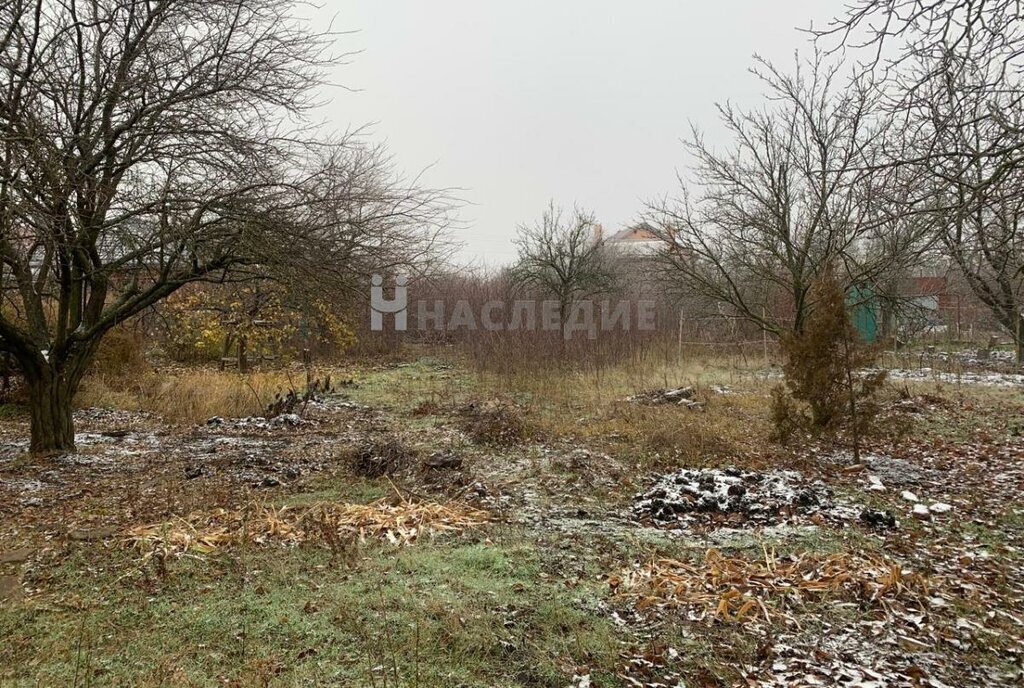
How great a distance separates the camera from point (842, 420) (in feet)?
24.0

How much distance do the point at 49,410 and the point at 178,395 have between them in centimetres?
446

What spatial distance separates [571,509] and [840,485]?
2659 mm

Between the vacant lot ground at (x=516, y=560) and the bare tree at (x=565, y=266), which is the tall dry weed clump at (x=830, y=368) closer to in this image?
the vacant lot ground at (x=516, y=560)

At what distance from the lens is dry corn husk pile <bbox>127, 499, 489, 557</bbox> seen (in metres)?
4.51

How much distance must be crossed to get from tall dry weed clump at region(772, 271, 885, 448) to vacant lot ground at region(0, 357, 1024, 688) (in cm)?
33

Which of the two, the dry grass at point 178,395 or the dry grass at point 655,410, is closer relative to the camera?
the dry grass at point 655,410

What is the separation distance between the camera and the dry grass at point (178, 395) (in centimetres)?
1064

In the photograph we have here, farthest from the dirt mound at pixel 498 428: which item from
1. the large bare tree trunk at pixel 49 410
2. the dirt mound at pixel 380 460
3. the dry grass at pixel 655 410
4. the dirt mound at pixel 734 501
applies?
the large bare tree trunk at pixel 49 410

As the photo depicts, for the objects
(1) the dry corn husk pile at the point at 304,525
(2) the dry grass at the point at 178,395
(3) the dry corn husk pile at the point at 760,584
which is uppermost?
(2) the dry grass at the point at 178,395

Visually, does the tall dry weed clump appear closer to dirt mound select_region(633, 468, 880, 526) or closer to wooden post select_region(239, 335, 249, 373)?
dirt mound select_region(633, 468, 880, 526)

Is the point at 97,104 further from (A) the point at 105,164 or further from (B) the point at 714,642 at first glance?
(B) the point at 714,642

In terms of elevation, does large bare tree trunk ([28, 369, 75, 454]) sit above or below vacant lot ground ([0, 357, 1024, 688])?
above

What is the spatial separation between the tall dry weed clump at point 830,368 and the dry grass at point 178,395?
8050 millimetres

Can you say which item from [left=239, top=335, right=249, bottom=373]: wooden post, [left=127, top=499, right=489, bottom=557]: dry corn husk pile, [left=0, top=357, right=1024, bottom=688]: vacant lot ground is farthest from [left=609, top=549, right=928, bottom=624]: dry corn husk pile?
[left=239, top=335, right=249, bottom=373]: wooden post
